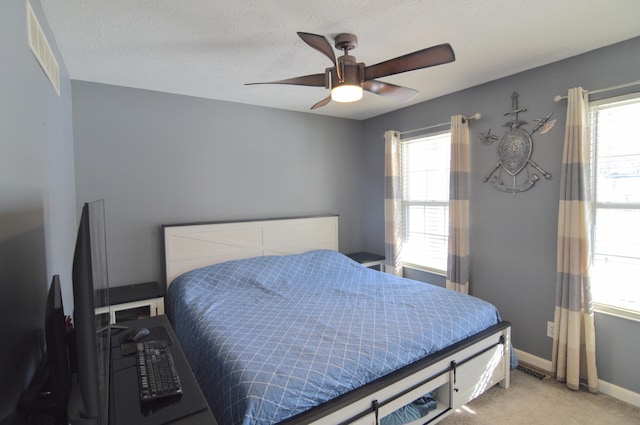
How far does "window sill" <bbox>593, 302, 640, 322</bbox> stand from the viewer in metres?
2.21

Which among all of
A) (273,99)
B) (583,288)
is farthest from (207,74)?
(583,288)

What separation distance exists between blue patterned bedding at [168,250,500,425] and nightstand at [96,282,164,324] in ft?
0.45

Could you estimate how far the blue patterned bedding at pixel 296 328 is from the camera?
4.80 feet

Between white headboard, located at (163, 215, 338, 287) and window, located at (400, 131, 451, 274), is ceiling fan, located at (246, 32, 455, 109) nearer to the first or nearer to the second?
window, located at (400, 131, 451, 274)

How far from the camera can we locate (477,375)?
211 cm

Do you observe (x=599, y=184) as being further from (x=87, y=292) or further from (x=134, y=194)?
(x=134, y=194)

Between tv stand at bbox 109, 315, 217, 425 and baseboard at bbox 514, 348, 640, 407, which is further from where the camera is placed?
baseboard at bbox 514, 348, 640, 407

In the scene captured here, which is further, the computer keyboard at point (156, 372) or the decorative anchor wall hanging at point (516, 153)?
the decorative anchor wall hanging at point (516, 153)

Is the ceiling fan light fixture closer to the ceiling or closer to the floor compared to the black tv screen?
closer to the ceiling

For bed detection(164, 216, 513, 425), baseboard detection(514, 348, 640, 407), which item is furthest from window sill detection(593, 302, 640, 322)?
bed detection(164, 216, 513, 425)

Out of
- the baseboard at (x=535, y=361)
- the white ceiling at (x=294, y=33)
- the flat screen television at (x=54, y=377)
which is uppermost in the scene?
the white ceiling at (x=294, y=33)

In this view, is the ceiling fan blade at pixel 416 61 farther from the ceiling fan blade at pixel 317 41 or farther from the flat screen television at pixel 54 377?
the flat screen television at pixel 54 377

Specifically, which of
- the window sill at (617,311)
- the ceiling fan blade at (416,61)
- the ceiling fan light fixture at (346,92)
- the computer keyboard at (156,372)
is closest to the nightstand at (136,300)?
the computer keyboard at (156,372)

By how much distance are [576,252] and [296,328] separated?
207 cm
